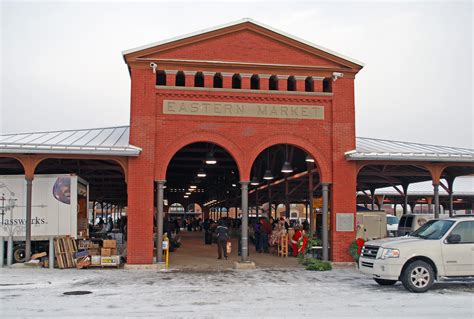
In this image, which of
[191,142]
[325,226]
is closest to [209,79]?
[191,142]

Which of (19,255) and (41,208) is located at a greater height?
(41,208)

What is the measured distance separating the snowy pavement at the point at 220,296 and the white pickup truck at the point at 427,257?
41 centimetres

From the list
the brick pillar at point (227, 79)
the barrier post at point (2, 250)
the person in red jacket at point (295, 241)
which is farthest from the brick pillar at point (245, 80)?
the barrier post at point (2, 250)

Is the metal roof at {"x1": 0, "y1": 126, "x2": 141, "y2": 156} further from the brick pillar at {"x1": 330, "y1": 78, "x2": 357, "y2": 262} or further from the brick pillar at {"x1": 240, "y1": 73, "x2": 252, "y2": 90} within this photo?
the brick pillar at {"x1": 330, "y1": 78, "x2": 357, "y2": 262}

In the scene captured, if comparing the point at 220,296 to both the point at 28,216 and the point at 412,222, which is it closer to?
the point at 28,216

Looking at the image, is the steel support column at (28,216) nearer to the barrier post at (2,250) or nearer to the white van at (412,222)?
the barrier post at (2,250)

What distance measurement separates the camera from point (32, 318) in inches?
406

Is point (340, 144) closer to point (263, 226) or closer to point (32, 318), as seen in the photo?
point (263, 226)

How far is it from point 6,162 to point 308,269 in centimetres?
1262

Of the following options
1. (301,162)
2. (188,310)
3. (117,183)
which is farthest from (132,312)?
(117,183)

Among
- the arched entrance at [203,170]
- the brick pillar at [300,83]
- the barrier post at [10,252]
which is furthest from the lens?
the arched entrance at [203,170]

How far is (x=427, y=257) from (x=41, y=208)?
1319 centimetres

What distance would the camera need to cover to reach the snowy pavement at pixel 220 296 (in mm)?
10859

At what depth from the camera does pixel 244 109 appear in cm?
1952
